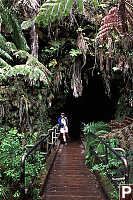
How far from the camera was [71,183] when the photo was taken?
4141mm

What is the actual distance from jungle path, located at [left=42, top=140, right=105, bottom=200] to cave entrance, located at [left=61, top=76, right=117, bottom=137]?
17.2 feet

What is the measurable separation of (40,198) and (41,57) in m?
5.74

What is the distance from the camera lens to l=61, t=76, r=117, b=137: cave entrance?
1112 cm

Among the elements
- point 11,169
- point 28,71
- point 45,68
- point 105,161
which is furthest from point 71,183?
point 45,68

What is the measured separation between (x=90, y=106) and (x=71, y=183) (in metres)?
11.6

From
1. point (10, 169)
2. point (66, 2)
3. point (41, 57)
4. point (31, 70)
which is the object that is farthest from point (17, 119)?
point (66, 2)

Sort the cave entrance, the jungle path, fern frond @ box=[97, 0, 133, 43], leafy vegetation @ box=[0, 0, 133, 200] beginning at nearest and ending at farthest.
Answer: fern frond @ box=[97, 0, 133, 43] → the jungle path → leafy vegetation @ box=[0, 0, 133, 200] → the cave entrance

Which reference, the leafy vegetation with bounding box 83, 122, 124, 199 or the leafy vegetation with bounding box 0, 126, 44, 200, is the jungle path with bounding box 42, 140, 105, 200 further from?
the leafy vegetation with bounding box 0, 126, 44, 200

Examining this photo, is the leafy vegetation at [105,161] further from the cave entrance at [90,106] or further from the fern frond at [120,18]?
the cave entrance at [90,106]

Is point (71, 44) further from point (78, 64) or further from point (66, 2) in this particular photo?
point (66, 2)

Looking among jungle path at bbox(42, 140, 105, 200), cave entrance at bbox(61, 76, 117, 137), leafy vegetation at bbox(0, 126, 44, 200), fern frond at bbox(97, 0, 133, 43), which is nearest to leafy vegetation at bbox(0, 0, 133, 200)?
jungle path at bbox(42, 140, 105, 200)

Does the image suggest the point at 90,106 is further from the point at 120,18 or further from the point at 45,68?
the point at 120,18

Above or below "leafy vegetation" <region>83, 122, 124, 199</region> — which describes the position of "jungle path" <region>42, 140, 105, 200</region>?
below

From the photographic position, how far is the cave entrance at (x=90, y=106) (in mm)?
11116
